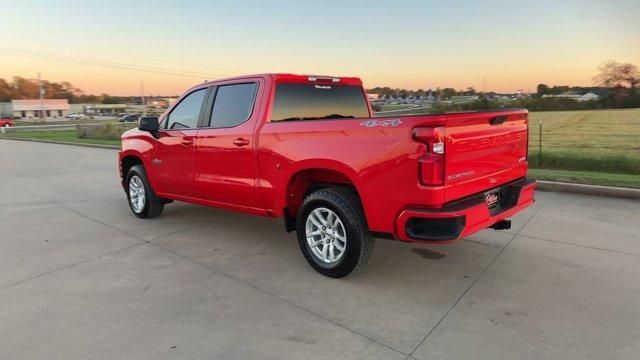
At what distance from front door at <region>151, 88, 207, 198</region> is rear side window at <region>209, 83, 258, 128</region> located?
302mm

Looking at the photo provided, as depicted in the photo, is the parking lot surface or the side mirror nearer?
the parking lot surface

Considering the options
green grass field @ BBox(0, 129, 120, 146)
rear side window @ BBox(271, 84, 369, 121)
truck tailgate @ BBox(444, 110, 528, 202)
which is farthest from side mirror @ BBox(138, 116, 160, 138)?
green grass field @ BBox(0, 129, 120, 146)

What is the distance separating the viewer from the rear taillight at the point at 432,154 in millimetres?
3164

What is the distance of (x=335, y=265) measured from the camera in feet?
12.9

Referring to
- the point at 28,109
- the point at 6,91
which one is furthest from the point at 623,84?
the point at 6,91

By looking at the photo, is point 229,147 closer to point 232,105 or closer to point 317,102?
point 232,105

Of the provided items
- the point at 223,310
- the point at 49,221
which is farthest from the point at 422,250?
the point at 49,221

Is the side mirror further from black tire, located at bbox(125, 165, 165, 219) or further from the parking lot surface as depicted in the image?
the parking lot surface

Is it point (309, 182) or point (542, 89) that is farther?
point (542, 89)

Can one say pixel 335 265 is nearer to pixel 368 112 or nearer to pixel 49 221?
pixel 368 112

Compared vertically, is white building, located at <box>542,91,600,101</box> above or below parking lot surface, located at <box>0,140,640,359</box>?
above

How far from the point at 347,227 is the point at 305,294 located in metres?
0.67

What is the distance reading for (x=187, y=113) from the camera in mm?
5453

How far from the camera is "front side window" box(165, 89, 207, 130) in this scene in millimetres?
5301
